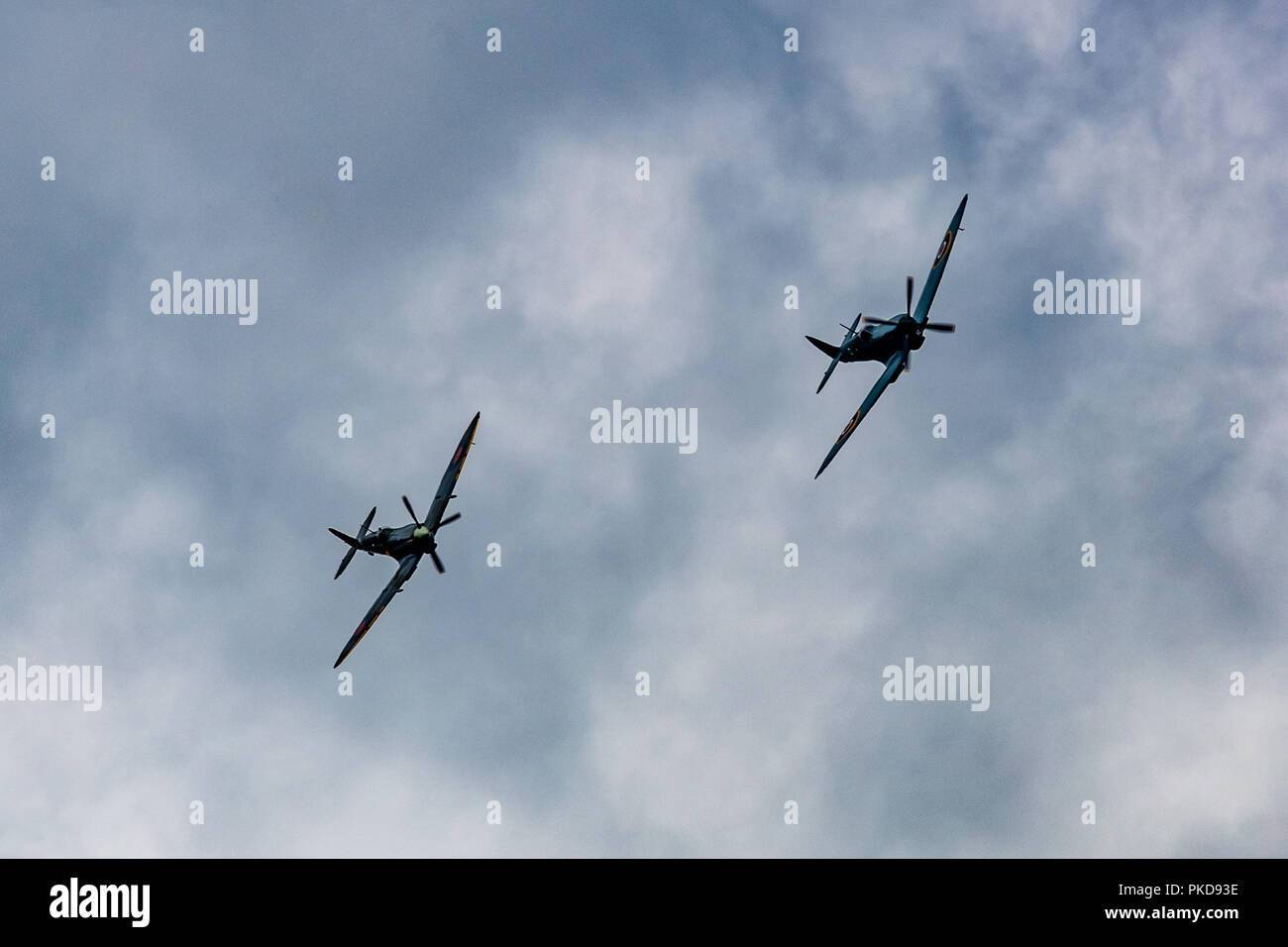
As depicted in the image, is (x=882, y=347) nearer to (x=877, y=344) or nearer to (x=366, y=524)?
(x=877, y=344)

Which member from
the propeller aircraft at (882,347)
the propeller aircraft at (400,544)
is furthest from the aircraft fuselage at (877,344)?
the propeller aircraft at (400,544)

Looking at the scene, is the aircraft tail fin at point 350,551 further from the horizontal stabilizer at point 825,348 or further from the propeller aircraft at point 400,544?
the horizontal stabilizer at point 825,348

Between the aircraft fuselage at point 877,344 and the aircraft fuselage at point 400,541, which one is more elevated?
the aircraft fuselage at point 877,344

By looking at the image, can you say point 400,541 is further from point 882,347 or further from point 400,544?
point 882,347

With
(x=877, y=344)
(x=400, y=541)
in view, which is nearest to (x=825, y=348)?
(x=877, y=344)

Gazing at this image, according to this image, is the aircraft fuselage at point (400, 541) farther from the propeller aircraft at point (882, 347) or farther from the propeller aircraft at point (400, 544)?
the propeller aircraft at point (882, 347)

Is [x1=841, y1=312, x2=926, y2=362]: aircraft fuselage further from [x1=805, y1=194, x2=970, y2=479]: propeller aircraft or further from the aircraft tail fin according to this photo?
the aircraft tail fin

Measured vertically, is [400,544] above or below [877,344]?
below

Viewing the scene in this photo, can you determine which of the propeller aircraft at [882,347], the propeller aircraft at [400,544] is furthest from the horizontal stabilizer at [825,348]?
the propeller aircraft at [400,544]
